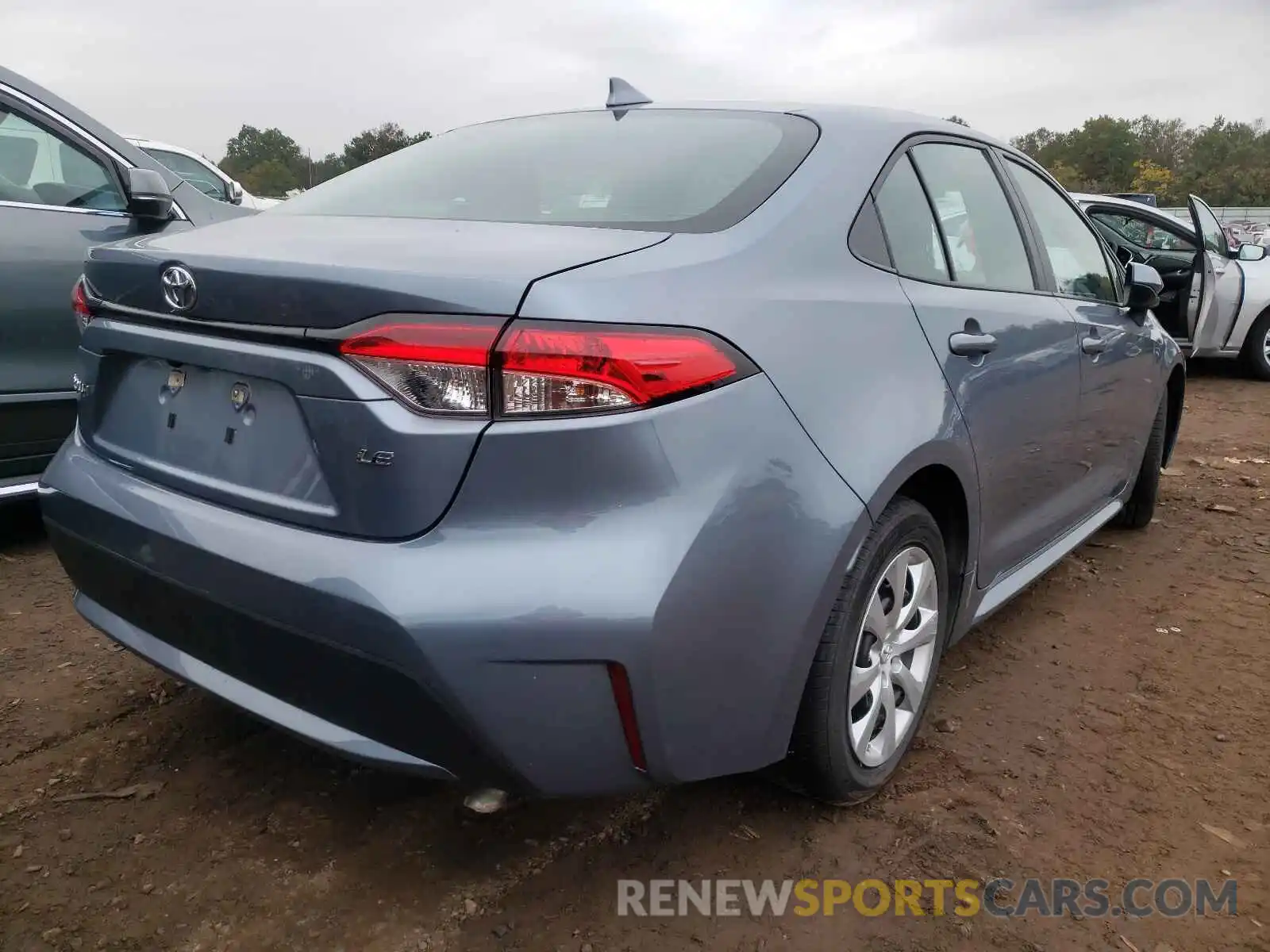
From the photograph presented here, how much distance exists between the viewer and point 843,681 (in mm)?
1988

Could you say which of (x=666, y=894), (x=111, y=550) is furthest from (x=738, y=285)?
(x=111, y=550)

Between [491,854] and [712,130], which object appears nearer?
[491,854]

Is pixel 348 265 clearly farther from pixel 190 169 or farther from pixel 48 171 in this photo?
pixel 190 169

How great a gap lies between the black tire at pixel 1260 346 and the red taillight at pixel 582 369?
863cm

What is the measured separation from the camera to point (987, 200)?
287cm

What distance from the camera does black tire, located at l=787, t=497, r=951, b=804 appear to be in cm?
192

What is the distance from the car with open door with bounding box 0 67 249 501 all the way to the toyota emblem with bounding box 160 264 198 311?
1.89 m

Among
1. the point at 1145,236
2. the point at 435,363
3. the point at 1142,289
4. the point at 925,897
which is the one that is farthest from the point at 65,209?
the point at 1145,236

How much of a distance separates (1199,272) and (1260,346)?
229 centimetres

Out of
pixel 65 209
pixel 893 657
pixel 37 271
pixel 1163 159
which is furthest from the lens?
pixel 1163 159

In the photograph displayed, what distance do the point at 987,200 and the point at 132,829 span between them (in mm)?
2692

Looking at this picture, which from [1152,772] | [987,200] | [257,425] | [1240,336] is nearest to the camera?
[257,425]

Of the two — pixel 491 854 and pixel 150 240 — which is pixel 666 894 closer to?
pixel 491 854

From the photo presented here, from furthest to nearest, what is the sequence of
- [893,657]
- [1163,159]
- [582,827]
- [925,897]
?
[1163,159], [893,657], [582,827], [925,897]
